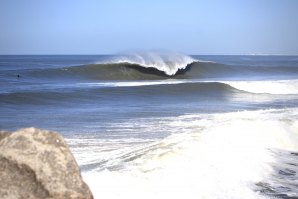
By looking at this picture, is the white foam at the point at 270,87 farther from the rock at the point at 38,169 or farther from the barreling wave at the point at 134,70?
the rock at the point at 38,169

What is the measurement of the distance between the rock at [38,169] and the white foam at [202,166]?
58.8 inches

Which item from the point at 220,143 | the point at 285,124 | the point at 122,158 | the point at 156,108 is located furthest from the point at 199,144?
the point at 156,108

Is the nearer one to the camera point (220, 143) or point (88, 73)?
point (220, 143)

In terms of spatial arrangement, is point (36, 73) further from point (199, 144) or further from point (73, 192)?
point (73, 192)

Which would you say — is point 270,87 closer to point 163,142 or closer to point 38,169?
point 163,142

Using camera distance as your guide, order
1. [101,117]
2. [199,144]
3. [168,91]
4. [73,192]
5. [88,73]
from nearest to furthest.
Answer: [73,192] < [199,144] < [101,117] < [168,91] < [88,73]

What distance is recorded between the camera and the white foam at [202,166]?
15.1 feet

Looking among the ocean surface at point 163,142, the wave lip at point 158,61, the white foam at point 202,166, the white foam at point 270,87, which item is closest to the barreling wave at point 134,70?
the wave lip at point 158,61

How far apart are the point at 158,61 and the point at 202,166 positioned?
78.6ft

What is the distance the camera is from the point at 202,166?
5.60 m

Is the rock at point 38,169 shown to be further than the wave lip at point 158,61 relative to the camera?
No

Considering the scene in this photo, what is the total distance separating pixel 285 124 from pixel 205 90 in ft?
37.2

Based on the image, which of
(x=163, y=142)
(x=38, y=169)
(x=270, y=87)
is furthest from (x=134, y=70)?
(x=38, y=169)

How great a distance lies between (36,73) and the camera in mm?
29031
